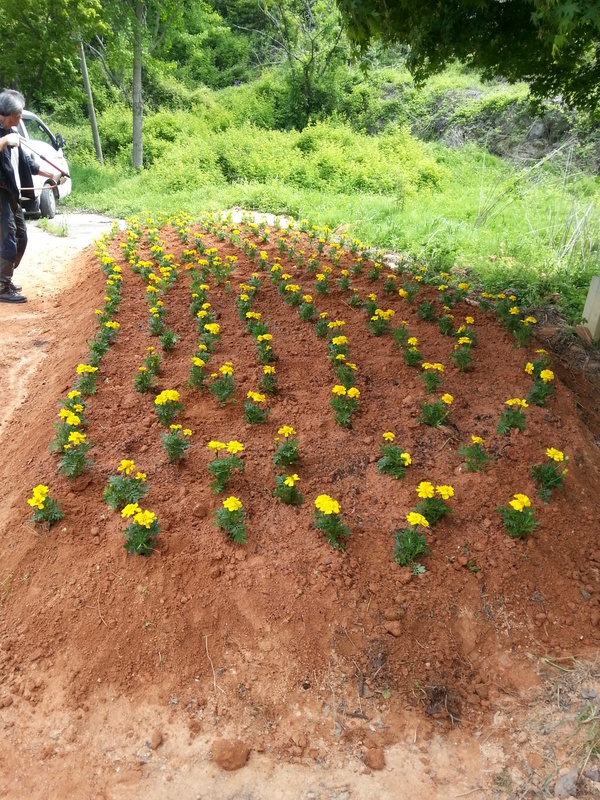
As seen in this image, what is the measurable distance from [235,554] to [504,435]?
191cm

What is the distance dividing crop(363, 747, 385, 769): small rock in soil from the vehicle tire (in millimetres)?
10893

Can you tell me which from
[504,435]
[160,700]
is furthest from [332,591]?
[504,435]

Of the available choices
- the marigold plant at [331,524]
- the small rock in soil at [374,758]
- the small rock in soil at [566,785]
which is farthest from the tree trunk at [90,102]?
the small rock in soil at [566,785]

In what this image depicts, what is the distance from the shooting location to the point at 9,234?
6.07m

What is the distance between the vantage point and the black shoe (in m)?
6.27

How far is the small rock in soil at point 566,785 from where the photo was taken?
203 centimetres

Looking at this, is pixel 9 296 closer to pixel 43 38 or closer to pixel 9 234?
pixel 9 234

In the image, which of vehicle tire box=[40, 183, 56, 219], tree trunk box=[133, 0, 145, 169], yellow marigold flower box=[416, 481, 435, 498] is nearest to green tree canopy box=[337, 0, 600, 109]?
yellow marigold flower box=[416, 481, 435, 498]

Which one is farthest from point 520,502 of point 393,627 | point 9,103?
point 9,103

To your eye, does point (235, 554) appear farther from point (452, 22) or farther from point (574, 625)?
point (452, 22)

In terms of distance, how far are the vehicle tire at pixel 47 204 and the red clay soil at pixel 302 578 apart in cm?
804

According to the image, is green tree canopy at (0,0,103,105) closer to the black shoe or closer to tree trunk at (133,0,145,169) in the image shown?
tree trunk at (133,0,145,169)

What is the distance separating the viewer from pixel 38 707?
2.40 meters

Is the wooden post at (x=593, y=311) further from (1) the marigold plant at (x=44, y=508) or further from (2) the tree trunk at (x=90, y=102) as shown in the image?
(2) the tree trunk at (x=90, y=102)
